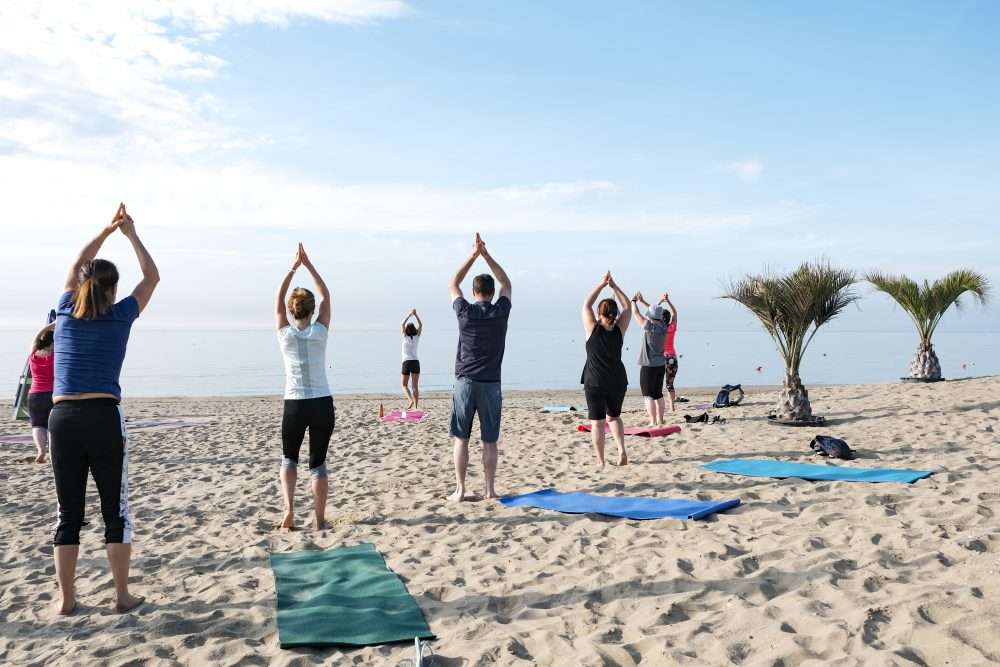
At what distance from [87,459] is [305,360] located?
1.63 meters

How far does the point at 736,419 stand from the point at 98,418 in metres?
9.58

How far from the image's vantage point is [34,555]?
501 centimetres

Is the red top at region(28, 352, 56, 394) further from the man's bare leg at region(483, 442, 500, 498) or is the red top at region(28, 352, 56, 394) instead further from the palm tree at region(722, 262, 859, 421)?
the palm tree at region(722, 262, 859, 421)

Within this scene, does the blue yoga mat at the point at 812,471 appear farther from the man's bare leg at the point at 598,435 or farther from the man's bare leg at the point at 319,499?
the man's bare leg at the point at 319,499

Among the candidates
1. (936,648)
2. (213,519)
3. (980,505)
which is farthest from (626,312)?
(936,648)

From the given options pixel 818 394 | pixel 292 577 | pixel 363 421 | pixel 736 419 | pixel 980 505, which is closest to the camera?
pixel 292 577

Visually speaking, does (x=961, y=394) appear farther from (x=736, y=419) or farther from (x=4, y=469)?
(x=4, y=469)

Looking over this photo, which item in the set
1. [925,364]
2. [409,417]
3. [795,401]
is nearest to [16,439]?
[409,417]

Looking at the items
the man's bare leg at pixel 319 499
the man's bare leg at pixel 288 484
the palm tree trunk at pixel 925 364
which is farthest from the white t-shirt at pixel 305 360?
the palm tree trunk at pixel 925 364

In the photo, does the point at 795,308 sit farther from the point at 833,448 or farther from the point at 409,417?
the point at 409,417

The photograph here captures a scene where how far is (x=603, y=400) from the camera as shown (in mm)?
7332

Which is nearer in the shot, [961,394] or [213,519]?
[213,519]

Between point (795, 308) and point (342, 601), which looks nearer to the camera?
point (342, 601)

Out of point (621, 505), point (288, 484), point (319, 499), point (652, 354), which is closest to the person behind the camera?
point (288, 484)
